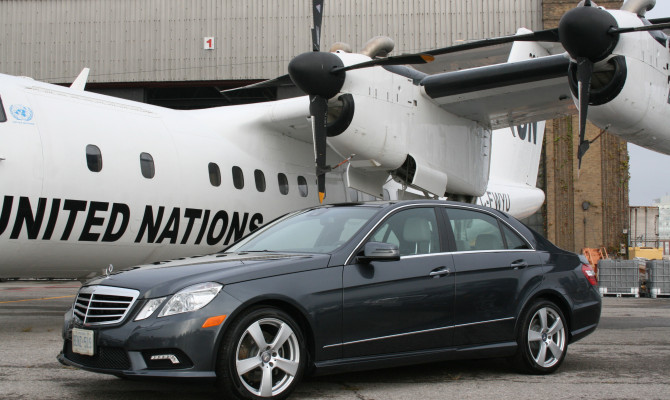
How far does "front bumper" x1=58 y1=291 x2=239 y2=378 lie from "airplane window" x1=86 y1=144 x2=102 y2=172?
5.43 meters

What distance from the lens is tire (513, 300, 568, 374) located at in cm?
622

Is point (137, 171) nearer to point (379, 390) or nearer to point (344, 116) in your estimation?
point (344, 116)

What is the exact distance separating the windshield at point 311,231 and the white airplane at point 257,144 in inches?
156

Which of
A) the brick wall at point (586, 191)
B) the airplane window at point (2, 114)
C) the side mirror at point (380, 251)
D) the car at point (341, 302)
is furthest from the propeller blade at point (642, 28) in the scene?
the brick wall at point (586, 191)

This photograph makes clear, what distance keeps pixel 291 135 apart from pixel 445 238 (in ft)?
26.8

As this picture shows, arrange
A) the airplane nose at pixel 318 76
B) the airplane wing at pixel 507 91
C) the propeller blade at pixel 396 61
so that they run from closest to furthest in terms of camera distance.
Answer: the propeller blade at pixel 396 61 < the airplane wing at pixel 507 91 < the airplane nose at pixel 318 76

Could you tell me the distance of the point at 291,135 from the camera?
45.8 feet

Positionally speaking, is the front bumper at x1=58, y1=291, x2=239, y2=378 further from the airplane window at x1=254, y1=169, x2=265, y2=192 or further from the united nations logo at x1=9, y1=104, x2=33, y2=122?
the airplane window at x1=254, y1=169, x2=265, y2=192

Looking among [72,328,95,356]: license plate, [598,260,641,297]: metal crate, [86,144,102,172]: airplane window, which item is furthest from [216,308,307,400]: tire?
[598,260,641,297]: metal crate

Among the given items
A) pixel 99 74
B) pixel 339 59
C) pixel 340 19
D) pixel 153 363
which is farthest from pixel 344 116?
pixel 99 74

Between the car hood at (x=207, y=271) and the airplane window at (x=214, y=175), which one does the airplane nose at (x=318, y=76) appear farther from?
the car hood at (x=207, y=271)

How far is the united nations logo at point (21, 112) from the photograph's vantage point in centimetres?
898

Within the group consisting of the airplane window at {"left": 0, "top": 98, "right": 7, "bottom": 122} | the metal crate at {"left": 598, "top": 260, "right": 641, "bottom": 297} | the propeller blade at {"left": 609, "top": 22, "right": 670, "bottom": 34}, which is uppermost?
the propeller blade at {"left": 609, "top": 22, "right": 670, "bottom": 34}

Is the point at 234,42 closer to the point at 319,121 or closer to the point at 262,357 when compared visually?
the point at 319,121
